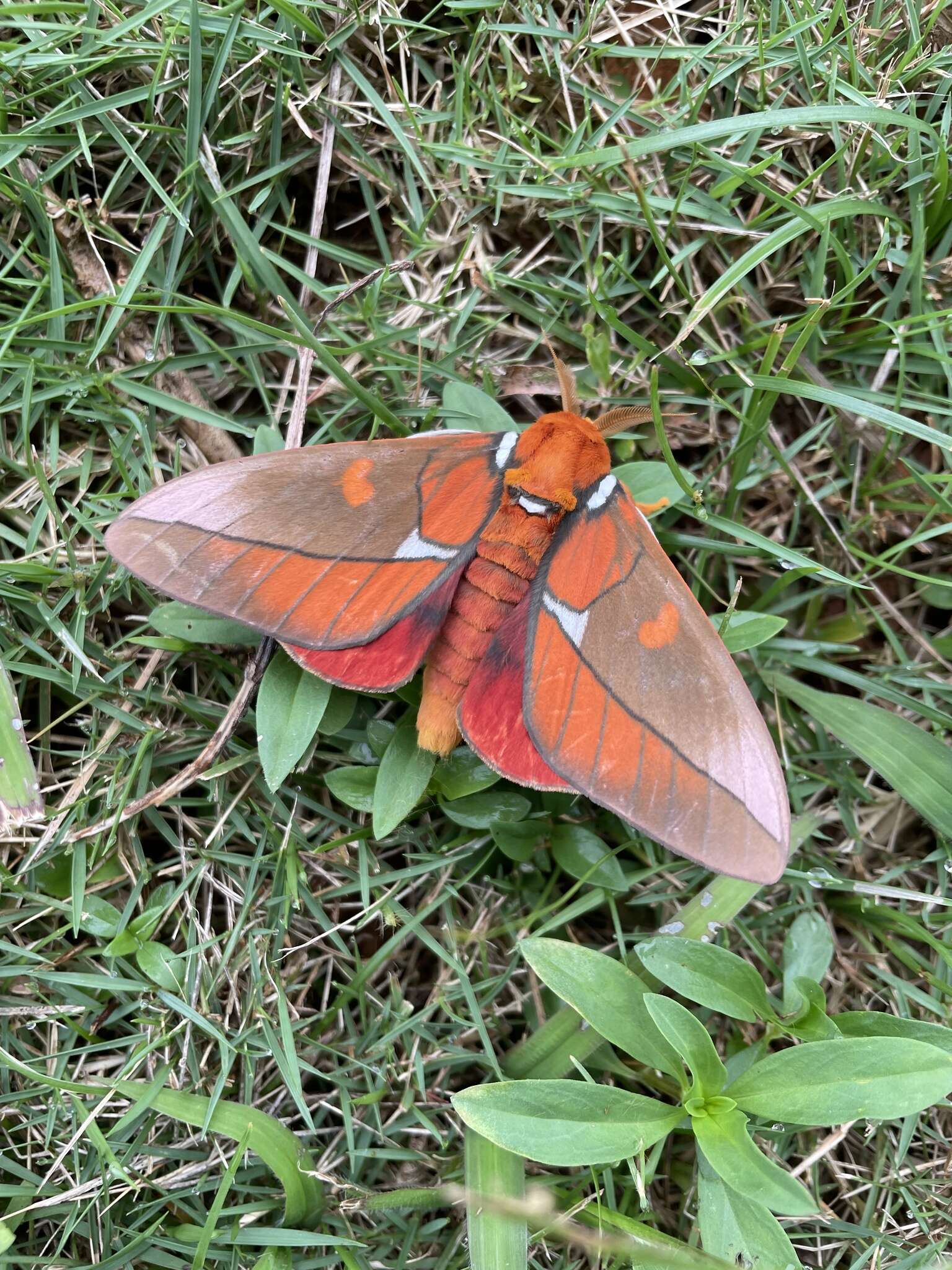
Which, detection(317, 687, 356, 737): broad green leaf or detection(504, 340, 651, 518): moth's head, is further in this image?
detection(317, 687, 356, 737): broad green leaf

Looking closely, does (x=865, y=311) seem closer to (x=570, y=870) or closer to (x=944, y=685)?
(x=944, y=685)

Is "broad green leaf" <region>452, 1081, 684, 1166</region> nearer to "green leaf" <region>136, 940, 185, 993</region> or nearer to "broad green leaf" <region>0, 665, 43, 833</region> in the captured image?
"green leaf" <region>136, 940, 185, 993</region>

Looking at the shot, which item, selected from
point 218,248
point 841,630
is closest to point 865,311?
point 841,630

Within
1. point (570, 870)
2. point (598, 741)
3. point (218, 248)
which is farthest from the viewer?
point (218, 248)

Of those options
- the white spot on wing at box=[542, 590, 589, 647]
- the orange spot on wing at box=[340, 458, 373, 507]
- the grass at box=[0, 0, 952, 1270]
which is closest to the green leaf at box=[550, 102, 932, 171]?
the grass at box=[0, 0, 952, 1270]

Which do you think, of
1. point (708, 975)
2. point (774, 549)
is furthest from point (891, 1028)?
point (774, 549)

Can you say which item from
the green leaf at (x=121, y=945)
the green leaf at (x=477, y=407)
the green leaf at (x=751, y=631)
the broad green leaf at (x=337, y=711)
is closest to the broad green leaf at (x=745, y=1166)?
the green leaf at (x=751, y=631)
